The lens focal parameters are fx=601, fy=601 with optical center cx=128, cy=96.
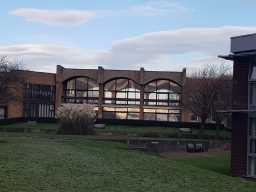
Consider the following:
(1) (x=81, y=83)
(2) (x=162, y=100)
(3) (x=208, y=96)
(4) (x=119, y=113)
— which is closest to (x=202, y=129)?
(3) (x=208, y=96)

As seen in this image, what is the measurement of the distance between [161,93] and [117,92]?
5874mm

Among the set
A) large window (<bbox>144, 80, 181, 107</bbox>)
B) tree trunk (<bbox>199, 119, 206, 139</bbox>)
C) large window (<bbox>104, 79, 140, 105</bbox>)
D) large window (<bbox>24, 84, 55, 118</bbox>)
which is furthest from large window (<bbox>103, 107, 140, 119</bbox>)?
tree trunk (<bbox>199, 119, 206, 139</bbox>)

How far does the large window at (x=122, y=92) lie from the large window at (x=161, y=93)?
147 cm

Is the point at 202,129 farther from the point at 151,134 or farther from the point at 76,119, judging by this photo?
the point at 76,119

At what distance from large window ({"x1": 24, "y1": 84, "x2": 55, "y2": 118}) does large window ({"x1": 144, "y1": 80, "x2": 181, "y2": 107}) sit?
12.6 metres

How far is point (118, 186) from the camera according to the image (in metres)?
13.3

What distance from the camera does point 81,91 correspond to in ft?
264

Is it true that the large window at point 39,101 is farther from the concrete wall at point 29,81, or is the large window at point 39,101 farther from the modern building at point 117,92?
the concrete wall at point 29,81

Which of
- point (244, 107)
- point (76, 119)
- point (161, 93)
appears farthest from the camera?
point (161, 93)

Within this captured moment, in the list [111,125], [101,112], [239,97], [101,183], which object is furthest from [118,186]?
[101,112]

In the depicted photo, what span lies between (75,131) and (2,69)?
33.1 feet

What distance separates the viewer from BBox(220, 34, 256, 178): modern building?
27312mm

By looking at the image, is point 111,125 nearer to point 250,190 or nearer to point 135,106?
point 135,106

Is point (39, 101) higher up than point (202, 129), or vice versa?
point (39, 101)
